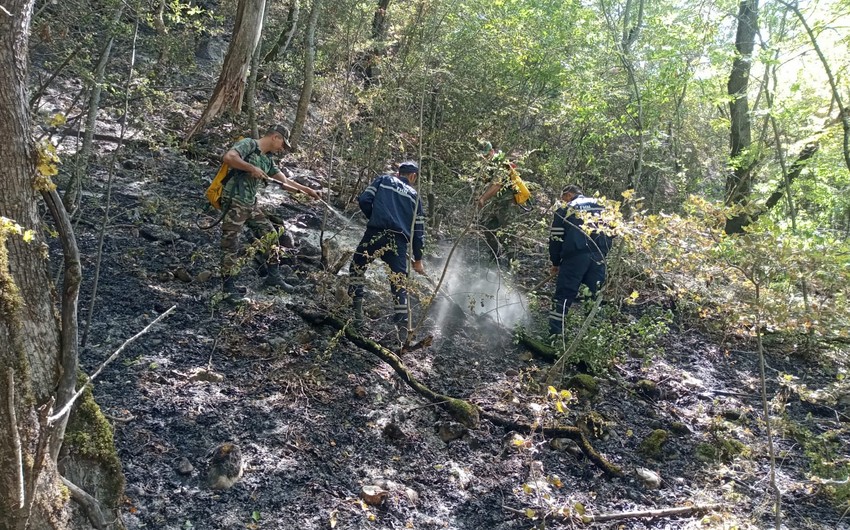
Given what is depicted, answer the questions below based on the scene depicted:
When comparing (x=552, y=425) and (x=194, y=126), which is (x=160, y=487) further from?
(x=194, y=126)

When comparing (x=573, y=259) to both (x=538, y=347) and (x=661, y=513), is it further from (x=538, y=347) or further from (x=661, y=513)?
(x=661, y=513)

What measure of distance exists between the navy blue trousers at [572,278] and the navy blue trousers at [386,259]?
1.72 meters

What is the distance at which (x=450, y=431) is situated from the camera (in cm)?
459

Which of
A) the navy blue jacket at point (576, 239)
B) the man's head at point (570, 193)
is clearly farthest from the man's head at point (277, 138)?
the man's head at point (570, 193)

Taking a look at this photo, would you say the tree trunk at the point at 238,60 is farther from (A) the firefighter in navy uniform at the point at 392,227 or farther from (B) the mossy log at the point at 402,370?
(B) the mossy log at the point at 402,370

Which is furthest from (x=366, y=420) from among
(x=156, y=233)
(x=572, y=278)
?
(x=156, y=233)

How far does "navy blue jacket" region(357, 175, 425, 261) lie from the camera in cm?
588

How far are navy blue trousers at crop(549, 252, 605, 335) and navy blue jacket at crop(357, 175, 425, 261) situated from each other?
175 cm

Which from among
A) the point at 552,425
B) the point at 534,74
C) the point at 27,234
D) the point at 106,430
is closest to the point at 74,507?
the point at 106,430

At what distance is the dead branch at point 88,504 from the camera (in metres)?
2.26

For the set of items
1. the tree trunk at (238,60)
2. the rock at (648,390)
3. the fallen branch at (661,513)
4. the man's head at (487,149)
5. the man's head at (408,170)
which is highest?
the tree trunk at (238,60)

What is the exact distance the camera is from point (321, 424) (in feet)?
14.2

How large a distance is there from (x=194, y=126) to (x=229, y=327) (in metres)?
4.24

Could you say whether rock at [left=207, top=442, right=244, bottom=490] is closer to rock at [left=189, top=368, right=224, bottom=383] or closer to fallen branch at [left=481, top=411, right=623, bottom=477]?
rock at [left=189, top=368, right=224, bottom=383]
